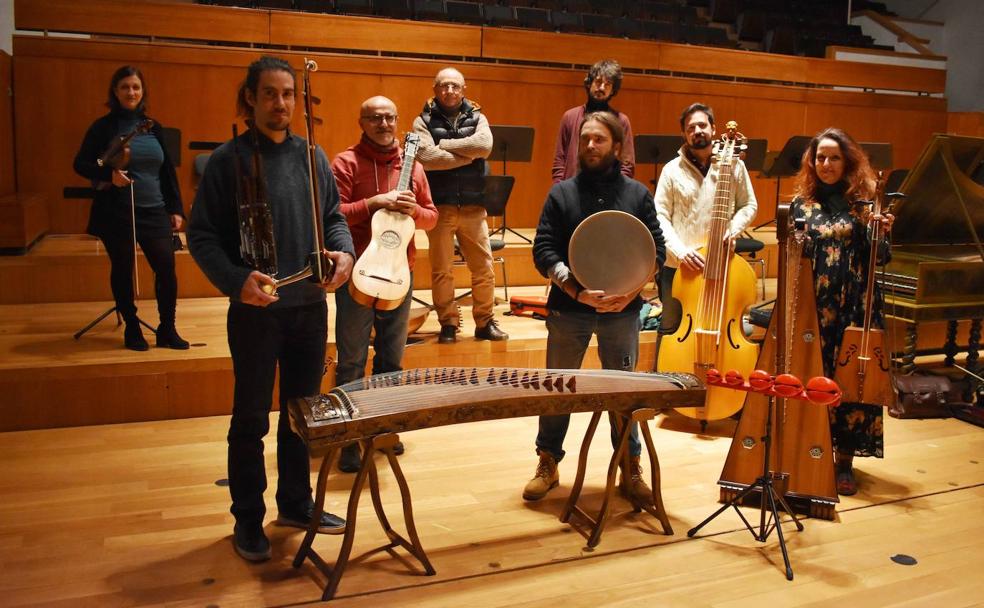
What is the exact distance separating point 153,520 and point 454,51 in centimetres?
565

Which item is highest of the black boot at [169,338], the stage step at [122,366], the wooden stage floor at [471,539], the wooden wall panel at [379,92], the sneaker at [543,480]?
the wooden wall panel at [379,92]

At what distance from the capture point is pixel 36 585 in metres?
2.78

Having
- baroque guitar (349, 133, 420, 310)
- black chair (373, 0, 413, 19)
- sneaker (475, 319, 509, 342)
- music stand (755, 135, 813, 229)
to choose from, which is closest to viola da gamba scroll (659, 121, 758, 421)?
sneaker (475, 319, 509, 342)

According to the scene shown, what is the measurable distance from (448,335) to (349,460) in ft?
3.99

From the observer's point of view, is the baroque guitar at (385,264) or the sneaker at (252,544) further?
the baroque guitar at (385,264)

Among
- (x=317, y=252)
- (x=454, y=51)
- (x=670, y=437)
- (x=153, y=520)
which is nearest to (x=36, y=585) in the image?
(x=153, y=520)

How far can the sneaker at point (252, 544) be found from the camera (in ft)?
9.77

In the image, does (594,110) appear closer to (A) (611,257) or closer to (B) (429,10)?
(A) (611,257)

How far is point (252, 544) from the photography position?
9.81 feet

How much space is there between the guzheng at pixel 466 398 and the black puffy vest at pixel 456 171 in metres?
1.80

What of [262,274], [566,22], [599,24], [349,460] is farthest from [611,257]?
[599,24]

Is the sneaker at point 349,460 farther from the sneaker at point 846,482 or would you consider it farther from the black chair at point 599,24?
the black chair at point 599,24

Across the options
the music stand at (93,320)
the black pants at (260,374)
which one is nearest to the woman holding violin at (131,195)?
the music stand at (93,320)

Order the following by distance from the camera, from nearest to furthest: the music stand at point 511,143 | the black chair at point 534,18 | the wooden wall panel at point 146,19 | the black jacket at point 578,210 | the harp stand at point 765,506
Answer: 1. the harp stand at point 765,506
2. the black jacket at point 578,210
3. the music stand at point 511,143
4. the wooden wall panel at point 146,19
5. the black chair at point 534,18
